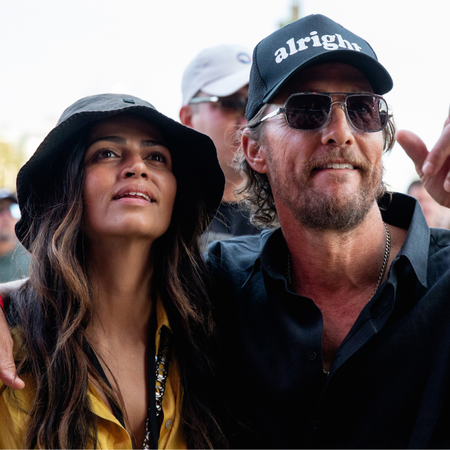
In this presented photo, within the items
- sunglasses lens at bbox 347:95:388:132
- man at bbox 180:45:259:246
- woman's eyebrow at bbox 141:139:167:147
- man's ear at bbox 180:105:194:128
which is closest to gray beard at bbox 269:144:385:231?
sunglasses lens at bbox 347:95:388:132

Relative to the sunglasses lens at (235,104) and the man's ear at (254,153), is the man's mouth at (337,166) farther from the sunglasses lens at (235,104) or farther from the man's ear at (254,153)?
the sunglasses lens at (235,104)

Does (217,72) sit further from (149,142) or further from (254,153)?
(149,142)

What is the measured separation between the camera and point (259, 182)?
323cm

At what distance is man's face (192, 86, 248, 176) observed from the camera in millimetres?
3787

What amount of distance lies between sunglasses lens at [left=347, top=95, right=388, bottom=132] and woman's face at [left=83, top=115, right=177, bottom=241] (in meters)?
0.92

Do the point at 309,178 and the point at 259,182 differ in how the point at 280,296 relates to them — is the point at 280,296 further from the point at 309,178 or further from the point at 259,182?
the point at 259,182

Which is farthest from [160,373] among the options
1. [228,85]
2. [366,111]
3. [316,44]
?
[228,85]

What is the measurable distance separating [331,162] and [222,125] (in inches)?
62.1

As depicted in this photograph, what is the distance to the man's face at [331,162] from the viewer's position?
241 cm

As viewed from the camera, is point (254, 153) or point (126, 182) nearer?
point (126, 182)

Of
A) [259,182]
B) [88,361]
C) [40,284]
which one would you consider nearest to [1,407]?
[88,361]

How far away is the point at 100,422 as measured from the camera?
220cm

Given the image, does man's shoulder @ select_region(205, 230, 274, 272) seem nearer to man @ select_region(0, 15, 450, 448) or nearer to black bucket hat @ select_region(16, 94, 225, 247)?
man @ select_region(0, 15, 450, 448)

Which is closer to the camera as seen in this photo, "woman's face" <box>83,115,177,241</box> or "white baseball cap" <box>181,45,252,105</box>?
"woman's face" <box>83,115,177,241</box>
